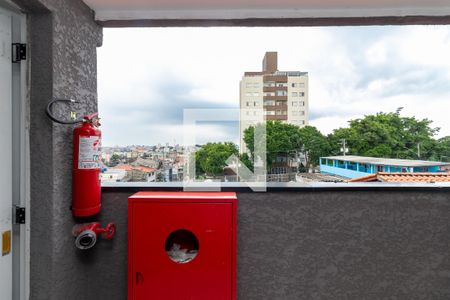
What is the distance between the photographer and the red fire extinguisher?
121cm

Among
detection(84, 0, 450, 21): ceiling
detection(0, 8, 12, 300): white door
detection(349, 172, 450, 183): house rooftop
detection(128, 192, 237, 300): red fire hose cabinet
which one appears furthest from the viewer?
detection(349, 172, 450, 183): house rooftop

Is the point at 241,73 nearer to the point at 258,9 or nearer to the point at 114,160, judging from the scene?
the point at 258,9

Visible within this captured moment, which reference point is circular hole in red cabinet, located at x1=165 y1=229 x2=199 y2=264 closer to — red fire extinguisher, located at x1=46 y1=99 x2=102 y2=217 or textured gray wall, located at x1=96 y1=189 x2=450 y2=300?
textured gray wall, located at x1=96 y1=189 x2=450 y2=300

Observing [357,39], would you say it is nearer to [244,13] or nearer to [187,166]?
[244,13]

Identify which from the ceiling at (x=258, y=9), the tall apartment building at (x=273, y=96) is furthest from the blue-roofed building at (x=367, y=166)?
the ceiling at (x=258, y=9)

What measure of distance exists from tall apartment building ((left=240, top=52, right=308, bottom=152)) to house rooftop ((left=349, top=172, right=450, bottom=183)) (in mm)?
603

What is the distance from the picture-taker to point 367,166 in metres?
1.61

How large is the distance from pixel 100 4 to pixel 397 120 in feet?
7.28

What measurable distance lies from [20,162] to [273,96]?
5.07 ft

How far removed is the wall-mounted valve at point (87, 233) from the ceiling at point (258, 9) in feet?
4.47

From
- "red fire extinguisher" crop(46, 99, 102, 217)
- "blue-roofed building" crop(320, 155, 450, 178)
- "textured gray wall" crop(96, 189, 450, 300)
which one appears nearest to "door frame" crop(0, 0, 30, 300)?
"red fire extinguisher" crop(46, 99, 102, 217)

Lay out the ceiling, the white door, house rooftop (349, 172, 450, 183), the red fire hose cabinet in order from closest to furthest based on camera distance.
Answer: the white door
the red fire hose cabinet
the ceiling
house rooftop (349, 172, 450, 183)

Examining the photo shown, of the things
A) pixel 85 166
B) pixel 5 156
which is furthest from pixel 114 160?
pixel 5 156

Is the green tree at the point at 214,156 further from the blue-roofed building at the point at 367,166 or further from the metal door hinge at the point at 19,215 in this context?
the metal door hinge at the point at 19,215
